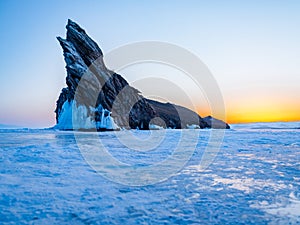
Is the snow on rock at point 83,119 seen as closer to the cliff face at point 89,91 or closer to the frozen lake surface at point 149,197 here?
the cliff face at point 89,91

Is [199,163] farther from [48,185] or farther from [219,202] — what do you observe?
[48,185]

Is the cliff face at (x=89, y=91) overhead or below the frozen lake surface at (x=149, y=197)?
overhead

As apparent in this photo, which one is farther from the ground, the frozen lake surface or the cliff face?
the cliff face

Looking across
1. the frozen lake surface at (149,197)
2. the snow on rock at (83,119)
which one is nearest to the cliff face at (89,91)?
the snow on rock at (83,119)

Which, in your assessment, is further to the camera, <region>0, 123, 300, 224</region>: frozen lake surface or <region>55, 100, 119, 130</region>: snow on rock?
<region>55, 100, 119, 130</region>: snow on rock

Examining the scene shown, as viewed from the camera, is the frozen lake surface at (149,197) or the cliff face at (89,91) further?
the cliff face at (89,91)

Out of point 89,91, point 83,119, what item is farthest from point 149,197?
point 89,91

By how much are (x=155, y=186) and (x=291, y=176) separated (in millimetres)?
3485

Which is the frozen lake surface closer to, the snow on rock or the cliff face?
the snow on rock

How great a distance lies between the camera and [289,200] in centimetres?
399

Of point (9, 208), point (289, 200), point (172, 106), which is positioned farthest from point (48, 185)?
point (172, 106)

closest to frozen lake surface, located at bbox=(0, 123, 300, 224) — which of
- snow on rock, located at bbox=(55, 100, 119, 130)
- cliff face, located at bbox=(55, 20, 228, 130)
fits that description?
snow on rock, located at bbox=(55, 100, 119, 130)

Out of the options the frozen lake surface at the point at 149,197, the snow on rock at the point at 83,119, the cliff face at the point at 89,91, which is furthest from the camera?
the cliff face at the point at 89,91

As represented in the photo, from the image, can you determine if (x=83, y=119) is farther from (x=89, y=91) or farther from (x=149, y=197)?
(x=149, y=197)
